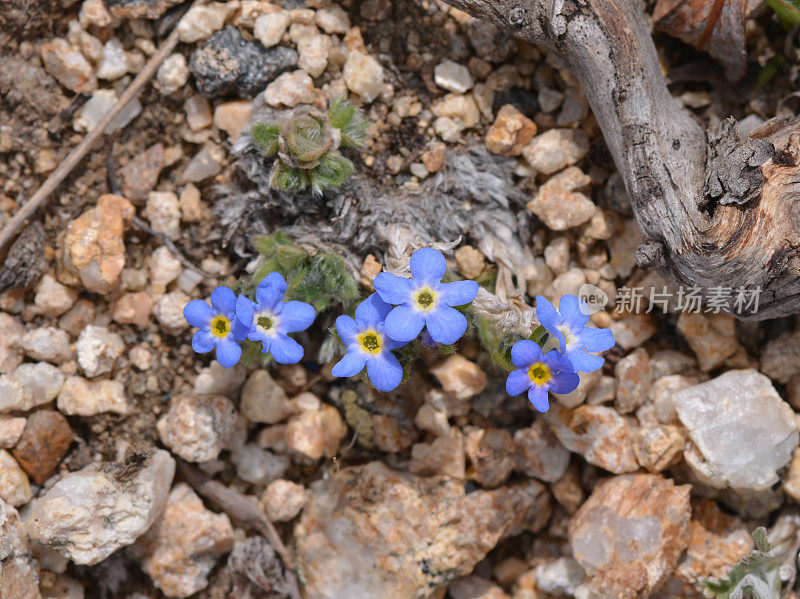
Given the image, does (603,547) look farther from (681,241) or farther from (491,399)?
(681,241)

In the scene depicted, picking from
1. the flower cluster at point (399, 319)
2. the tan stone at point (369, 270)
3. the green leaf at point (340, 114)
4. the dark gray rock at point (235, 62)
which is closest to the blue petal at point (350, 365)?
the flower cluster at point (399, 319)

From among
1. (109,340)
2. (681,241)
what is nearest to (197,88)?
(109,340)

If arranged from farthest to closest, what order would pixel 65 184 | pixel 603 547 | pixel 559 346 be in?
1. pixel 65 184
2. pixel 603 547
3. pixel 559 346

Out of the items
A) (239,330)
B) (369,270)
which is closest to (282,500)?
(239,330)

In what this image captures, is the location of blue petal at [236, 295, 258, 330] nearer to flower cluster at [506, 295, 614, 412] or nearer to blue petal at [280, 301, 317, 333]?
blue petal at [280, 301, 317, 333]

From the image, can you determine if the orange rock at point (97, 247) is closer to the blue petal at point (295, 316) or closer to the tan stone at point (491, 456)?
the blue petal at point (295, 316)

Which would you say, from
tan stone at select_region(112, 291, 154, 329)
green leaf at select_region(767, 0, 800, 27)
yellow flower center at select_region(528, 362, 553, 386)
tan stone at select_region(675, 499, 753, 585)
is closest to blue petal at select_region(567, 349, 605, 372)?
yellow flower center at select_region(528, 362, 553, 386)
